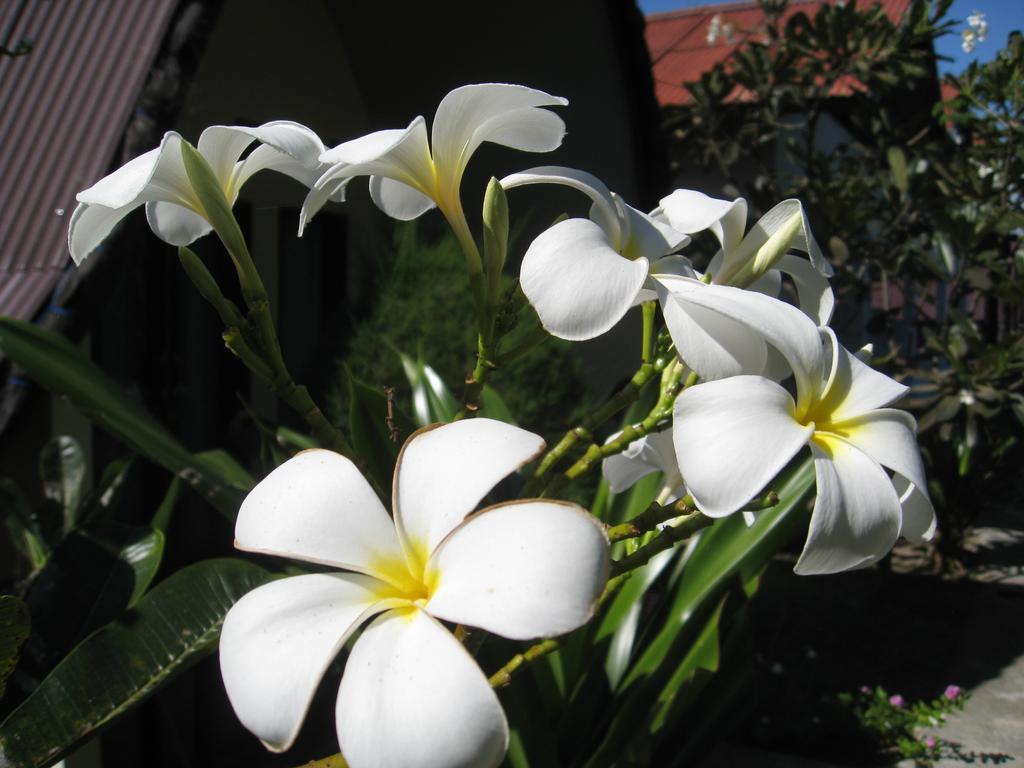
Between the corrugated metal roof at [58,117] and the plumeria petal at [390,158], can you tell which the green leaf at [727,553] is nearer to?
the plumeria petal at [390,158]

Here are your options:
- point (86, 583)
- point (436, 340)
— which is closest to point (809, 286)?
point (86, 583)

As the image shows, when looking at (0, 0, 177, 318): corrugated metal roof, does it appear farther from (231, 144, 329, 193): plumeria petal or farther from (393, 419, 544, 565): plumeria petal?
(393, 419, 544, 565): plumeria petal

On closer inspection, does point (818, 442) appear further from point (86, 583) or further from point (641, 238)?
point (86, 583)

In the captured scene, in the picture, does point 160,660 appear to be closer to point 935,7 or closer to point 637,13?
point 637,13

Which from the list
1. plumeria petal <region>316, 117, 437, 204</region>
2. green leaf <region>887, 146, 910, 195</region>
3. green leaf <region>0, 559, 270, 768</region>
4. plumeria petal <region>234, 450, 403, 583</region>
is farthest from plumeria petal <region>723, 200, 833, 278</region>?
green leaf <region>887, 146, 910, 195</region>

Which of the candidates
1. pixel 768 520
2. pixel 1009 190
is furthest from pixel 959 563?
pixel 768 520

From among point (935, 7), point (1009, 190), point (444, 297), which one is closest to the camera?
point (444, 297)
